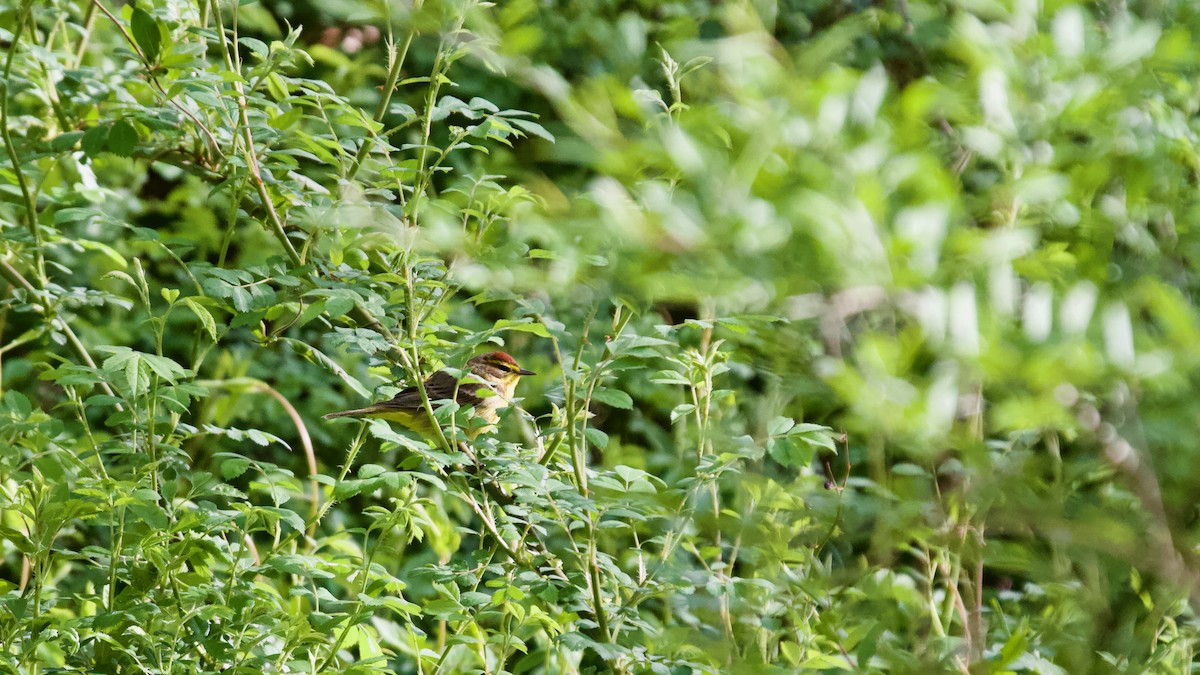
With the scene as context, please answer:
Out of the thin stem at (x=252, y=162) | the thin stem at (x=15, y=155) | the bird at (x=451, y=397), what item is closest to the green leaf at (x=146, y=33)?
the thin stem at (x=252, y=162)

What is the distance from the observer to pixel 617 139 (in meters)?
0.91

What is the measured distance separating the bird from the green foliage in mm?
274

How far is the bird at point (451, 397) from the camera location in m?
2.49

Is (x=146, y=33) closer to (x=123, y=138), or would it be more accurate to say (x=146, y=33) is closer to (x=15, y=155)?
(x=123, y=138)

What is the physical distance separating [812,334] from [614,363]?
63cm

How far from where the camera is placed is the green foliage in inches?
32.0

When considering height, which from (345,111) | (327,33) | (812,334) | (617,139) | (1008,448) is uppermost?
(617,139)

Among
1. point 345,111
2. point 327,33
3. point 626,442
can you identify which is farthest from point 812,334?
point 327,33

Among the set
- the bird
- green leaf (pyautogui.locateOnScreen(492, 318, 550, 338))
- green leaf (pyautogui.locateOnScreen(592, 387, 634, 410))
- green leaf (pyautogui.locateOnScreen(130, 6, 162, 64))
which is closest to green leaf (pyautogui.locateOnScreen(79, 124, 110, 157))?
green leaf (pyautogui.locateOnScreen(130, 6, 162, 64))

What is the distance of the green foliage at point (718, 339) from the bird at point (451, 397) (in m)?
0.27

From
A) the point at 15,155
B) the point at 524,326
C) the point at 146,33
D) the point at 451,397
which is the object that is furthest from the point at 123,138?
the point at 451,397

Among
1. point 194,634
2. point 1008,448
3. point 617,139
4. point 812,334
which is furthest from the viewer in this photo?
point 194,634

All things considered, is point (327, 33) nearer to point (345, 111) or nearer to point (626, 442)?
point (626, 442)

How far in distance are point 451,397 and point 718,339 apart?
90cm
